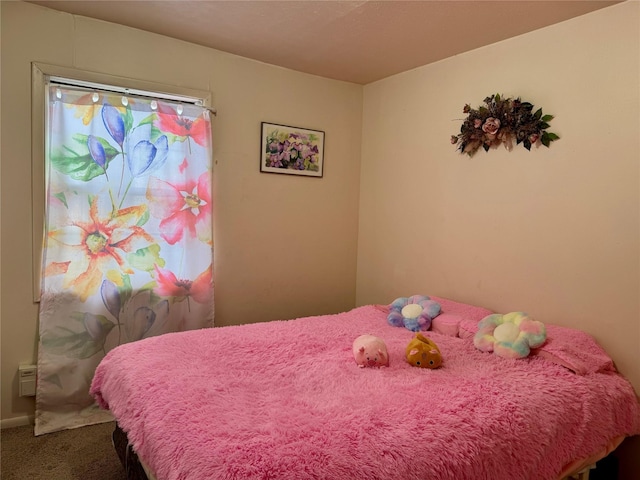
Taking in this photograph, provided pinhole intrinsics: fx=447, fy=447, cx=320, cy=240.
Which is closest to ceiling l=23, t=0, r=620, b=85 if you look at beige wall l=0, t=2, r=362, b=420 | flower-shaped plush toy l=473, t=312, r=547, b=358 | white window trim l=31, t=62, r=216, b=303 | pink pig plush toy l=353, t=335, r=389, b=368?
beige wall l=0, t=2, r=362, b=420

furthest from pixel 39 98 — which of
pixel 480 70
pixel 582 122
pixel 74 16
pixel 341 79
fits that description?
pixel 582 122

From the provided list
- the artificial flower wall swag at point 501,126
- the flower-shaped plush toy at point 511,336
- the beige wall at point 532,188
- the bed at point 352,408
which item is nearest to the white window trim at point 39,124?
the bed at point 352,408

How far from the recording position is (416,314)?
2.56m

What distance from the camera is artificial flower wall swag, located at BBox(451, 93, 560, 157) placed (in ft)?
7.69

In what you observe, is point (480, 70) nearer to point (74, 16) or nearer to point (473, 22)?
point (473, 22)

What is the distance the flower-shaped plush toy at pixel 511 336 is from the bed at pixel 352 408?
40 mm

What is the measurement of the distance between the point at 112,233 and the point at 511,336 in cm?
220

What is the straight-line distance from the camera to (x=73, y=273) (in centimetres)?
249

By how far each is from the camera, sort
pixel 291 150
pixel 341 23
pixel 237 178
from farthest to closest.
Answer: pixel 291 150 → pixel 237 178 → pixel 341 23

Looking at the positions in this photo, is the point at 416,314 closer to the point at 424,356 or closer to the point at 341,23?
the point at 424,356

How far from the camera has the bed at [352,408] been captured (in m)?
1.27

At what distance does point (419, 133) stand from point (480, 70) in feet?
1.85

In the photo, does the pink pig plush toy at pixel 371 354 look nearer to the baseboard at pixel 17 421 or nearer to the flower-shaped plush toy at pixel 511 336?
the flower-shaped plush toy at pixel 511 336

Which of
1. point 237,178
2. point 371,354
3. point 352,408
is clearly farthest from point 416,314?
point 237,178
